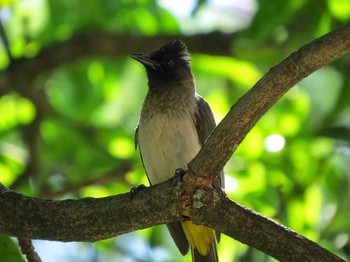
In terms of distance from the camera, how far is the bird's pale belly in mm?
5402

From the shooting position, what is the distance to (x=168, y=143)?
5.41 m

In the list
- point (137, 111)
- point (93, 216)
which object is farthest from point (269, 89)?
point (137, 111)

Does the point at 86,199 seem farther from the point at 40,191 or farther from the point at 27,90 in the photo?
the point at 27,90

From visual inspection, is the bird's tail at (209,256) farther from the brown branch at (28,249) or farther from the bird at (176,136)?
the brown branch at (28,249)

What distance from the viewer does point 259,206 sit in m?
6.04

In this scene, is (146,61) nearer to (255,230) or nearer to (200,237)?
(200,237)

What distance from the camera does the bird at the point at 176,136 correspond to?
542 cm

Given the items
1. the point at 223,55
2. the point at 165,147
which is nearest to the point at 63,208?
the point at 165,147

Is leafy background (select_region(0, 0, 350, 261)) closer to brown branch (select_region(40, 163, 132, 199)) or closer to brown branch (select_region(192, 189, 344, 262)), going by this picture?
brown branch (select_region(40, 163, 132, 199))

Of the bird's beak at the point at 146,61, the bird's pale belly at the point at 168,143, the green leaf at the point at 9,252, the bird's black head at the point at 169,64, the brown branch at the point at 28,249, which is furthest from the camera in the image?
the bird's black head at the point at 169,64

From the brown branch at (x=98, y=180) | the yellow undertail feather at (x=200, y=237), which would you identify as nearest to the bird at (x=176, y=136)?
the yellow undertail feather at (x=200, y=237)

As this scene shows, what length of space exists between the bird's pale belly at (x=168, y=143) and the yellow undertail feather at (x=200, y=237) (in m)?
0.40

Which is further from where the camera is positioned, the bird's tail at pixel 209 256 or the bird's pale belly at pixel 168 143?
the bird's tail at pixel 209 256

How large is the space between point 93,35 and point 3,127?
3.74 ft
